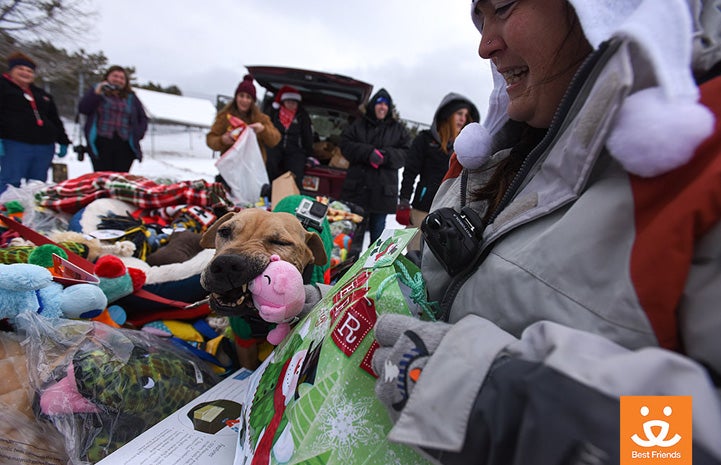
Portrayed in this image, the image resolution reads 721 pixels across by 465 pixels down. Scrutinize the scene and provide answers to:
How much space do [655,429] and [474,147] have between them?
86cm

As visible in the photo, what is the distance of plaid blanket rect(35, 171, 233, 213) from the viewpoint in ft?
9.44

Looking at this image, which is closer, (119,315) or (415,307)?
(415,307)

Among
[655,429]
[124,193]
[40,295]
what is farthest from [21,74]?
[655,429]

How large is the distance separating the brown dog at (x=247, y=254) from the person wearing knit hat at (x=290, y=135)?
3.27 metres

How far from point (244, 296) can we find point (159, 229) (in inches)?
75.2

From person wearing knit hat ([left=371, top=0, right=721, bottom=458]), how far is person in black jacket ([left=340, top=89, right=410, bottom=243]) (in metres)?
3.89

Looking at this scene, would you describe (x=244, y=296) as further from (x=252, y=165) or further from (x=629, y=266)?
(x=252, y=165)

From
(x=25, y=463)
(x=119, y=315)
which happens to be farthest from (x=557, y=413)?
(x=119, y=315)

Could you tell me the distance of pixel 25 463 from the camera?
1.03m

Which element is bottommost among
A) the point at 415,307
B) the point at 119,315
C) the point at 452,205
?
the point at 119,315

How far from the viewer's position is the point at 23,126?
179 inches

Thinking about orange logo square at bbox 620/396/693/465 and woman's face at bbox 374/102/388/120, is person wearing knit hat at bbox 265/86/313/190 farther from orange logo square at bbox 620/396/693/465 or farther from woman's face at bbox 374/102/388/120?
orange logo square at bbox 620/396/693/465

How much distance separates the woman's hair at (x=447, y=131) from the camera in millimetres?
3885

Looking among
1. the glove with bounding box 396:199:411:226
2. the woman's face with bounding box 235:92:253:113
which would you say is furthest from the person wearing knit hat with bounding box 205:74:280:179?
the glove with bounding box 396:199:411:226
